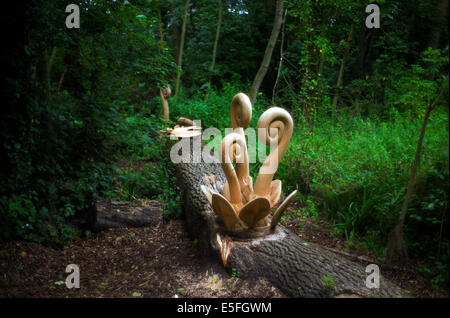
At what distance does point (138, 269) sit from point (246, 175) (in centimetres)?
147

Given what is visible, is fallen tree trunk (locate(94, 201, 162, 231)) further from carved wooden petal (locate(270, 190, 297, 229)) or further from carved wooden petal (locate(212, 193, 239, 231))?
carved wooden petal (locate(270, 190, 297, 229))

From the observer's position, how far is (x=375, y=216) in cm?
337

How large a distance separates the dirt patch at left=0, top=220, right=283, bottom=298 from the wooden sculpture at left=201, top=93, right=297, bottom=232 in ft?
1.79

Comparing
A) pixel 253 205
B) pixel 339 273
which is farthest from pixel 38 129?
pixel 339 273

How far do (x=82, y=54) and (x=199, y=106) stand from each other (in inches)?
184

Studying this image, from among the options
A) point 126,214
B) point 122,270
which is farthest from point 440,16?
point 122,270

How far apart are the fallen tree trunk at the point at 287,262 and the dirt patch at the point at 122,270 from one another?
0.13 metres

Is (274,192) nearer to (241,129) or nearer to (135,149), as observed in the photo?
(241,129)

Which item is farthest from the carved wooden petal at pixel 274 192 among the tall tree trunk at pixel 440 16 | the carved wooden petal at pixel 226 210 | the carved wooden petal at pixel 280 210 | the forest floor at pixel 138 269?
the tall tree trunk at pixel 440 16

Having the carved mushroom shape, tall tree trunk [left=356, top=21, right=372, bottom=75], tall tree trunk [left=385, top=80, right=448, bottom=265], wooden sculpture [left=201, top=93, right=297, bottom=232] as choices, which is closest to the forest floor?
tall tree trunk [left=385, top=80, right=448, bottom=265]

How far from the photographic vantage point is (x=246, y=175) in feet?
10.6

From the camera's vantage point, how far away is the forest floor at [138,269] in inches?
107

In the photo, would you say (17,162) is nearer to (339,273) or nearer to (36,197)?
(36,197)

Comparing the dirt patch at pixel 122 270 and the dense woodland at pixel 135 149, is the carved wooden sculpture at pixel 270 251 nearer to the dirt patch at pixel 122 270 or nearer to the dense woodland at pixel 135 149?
the dirt patch at pixel 122 270
